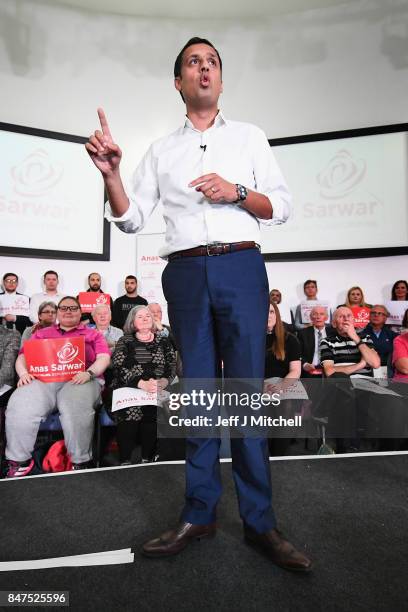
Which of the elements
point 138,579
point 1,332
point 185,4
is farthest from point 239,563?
point 185,4

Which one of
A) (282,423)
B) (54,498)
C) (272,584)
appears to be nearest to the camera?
(272,584)

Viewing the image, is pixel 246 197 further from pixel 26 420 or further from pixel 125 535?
pixel 26 420

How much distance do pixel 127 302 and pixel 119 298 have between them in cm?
14

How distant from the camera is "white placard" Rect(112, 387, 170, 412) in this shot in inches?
101

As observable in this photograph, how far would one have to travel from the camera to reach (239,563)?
48.7 inches

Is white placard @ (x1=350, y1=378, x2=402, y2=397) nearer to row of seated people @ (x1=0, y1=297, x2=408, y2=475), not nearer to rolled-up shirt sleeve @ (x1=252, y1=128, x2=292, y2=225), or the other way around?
row of seated people @ (x1=0, y1=297, x2=408, y2=475)

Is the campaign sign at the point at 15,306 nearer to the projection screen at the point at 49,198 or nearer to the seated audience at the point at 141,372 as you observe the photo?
the projection screen at the point at 49,198

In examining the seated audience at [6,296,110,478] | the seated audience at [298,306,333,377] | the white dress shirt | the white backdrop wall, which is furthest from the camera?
the white backdrop wall

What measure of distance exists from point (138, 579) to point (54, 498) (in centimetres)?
80

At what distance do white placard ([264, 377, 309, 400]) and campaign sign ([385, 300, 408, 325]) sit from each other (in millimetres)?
2115

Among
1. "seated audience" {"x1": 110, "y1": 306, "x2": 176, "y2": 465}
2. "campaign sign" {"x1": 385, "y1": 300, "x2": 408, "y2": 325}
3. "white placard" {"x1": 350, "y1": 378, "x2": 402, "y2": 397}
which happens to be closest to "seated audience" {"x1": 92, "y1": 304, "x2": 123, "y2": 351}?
"seated audience" {"x1": 110, "y1": 306, "x2": 176, "y2": 465}

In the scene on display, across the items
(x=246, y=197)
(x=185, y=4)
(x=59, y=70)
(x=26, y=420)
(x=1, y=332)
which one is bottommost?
(x=26, y=420)

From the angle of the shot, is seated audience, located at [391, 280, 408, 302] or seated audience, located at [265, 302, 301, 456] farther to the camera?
seated audience, located at [391, 280, 408, 302]

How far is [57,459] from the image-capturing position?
2.34 m
